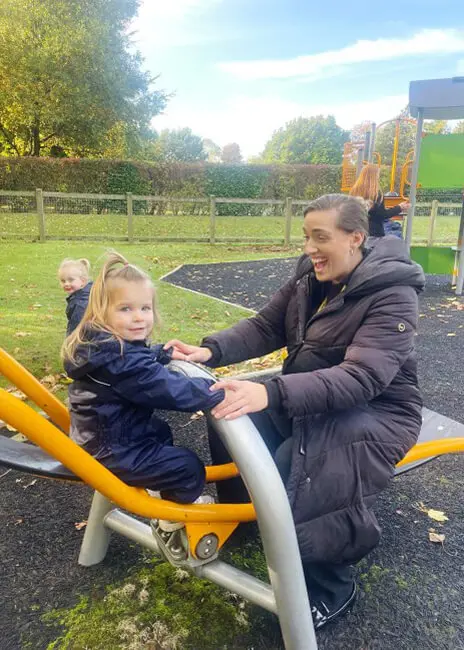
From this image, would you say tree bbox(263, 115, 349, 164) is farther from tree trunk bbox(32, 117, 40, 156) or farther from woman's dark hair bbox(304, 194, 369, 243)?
woman's dark hair bbox(304, 194, 369, 243)

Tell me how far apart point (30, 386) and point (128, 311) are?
17.9 inches

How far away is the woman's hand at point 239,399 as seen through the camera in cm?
146

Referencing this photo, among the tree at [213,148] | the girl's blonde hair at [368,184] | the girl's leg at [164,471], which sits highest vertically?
the tree at [213,148]

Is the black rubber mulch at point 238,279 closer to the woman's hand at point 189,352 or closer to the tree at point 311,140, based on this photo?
the woman's hand at point 189,352

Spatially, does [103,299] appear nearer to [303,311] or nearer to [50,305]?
[303,311]

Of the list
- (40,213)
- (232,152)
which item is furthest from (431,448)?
(232,152)

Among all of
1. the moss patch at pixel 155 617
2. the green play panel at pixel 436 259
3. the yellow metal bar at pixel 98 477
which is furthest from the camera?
the green play panel at pixel 436 259

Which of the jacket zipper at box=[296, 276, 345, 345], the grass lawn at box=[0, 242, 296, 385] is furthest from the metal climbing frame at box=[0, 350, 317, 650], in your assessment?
the grass lawn at box=[0, 242, 296, 385]

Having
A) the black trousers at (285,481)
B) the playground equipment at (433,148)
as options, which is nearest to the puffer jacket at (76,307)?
the black trousers at (285,481)

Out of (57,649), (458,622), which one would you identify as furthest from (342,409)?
(57,649)

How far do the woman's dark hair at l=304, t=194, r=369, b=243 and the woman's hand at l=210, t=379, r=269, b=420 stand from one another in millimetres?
669

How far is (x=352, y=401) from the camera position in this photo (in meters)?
1.65

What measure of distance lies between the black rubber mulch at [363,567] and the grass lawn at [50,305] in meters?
1.20

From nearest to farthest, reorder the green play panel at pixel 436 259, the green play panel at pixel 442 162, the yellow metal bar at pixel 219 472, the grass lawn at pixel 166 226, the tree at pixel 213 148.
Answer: the yellow metal bar at pixel 219 472 → the green play panel at pixel 442 162 → the green play panel at pixel 436 259 → the grass lawn at pixel 166 226 → the tree at pixel 213 148
